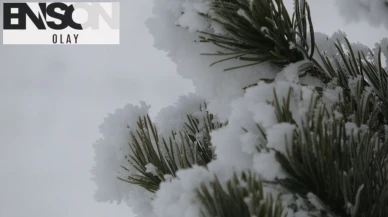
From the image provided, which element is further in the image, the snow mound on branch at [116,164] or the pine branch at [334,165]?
the snow mound on branch at [116,164]

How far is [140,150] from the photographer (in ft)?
4.36

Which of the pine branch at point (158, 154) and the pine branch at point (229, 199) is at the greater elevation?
the pine branch at point (158, 154)

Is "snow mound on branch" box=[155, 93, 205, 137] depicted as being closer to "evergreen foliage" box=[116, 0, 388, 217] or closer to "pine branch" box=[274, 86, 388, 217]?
"evergreen foliage" box=[116, 0, 388, 217]

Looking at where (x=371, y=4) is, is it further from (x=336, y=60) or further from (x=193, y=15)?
(x=193, y=15)

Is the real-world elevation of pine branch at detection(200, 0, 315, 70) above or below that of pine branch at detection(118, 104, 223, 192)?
above

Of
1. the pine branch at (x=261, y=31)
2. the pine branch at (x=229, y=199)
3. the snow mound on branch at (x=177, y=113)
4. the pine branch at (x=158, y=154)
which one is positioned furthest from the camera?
the snow mound on branch at (x=177, y=113)

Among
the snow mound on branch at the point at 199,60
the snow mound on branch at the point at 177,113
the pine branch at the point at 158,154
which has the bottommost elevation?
the pine branch at the point at 158,154

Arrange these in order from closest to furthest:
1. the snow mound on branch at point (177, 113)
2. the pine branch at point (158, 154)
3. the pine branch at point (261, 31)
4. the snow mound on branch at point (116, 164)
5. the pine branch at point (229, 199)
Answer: the pine branch at point (229, 199) < the pine branch at point (261, 31) < the pine branch at point (158, 154) < the snow mound on branch at point (116, 164) < the snow mound on branch at point (177, 113)

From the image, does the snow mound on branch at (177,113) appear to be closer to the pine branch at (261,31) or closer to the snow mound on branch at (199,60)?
the snow mound on branch at (199,60)

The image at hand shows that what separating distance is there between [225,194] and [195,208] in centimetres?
6

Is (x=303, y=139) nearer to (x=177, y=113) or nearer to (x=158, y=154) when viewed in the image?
(x=158, y=154)

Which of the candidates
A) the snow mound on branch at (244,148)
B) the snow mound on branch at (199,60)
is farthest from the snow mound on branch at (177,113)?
the snow mound on branch at (244,148)

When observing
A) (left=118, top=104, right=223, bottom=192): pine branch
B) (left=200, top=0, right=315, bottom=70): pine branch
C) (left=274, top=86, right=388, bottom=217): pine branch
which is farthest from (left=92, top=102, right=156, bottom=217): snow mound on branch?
(left=274, top=86, right=388, bottom=217): pine branch

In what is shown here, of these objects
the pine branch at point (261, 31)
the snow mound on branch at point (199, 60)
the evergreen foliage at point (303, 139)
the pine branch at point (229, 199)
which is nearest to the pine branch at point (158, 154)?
the evergreen foliage at point (303, 139)
